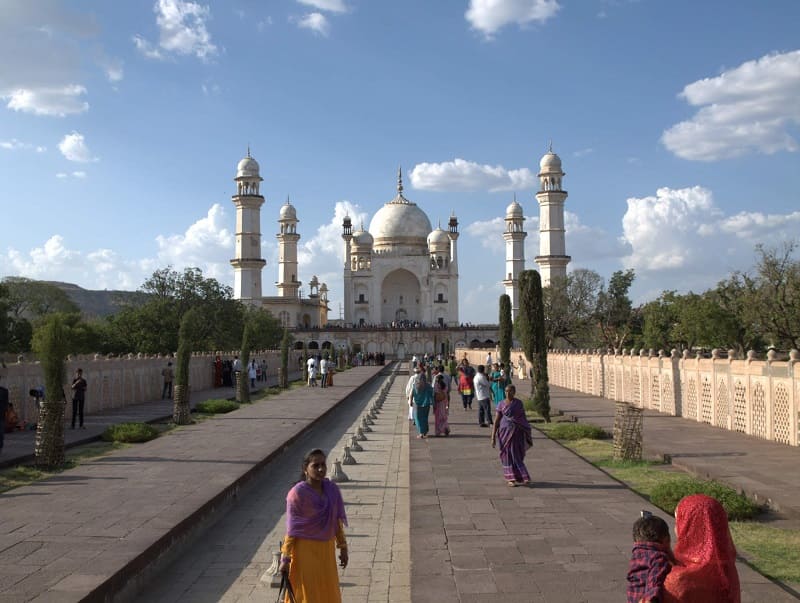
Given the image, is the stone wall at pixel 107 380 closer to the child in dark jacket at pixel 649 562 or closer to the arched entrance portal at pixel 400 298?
the child in dark jacket at pixel 649 562

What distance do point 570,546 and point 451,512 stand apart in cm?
160

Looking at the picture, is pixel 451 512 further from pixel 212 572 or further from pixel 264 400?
pixel 264 400

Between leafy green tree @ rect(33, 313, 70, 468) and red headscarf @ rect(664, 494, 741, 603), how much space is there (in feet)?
32.0

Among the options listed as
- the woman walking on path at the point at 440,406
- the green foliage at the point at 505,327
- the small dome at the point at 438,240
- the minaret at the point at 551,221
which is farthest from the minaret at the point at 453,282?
the woman walking on path at the point at 440,406

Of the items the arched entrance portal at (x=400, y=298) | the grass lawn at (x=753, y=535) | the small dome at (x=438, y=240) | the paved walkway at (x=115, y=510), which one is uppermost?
the small dome at (x=438, y=240)

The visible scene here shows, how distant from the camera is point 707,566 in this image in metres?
3.46

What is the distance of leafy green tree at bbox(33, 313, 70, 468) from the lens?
37.3 feet

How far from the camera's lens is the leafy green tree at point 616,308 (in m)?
50.1

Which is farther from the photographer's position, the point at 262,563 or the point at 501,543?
the point at 262,563

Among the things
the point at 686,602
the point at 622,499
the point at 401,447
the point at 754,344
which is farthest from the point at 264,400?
the point at 754,344

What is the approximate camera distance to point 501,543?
258 inches

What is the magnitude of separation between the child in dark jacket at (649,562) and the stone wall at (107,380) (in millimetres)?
14601

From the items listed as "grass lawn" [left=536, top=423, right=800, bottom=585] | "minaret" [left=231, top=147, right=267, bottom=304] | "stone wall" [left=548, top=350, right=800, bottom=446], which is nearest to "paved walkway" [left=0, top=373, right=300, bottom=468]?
"grass lawn" [left=536, top=423, right=800, bottom=585]

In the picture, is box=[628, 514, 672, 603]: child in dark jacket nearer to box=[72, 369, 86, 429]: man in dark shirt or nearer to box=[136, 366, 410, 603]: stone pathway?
box=[136, 366, 410, 603]: stone pathway
